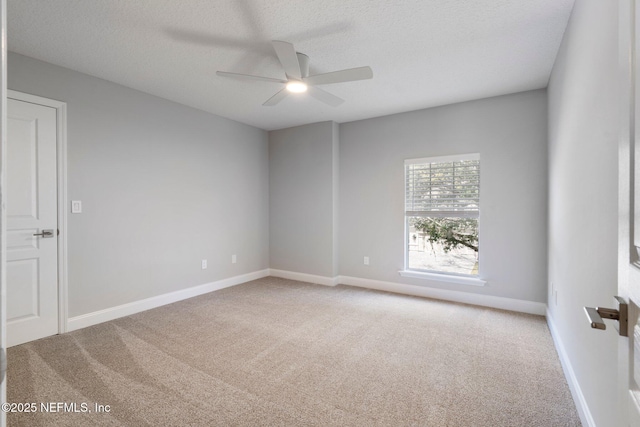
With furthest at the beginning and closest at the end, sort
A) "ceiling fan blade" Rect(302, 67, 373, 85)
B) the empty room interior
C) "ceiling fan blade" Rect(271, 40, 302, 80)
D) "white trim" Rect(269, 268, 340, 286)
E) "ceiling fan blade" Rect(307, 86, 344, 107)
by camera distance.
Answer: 1. "white trim" Rect(269, 268, 340, 286)
2. "ceiling fan blade" Rect(307, 86, 344, 107)
3. "ceiling fan blade" Rect(302, 67, 373, 85)
4. "ceiling fan blade" Rect(271, 40, 302, 80)
5. the empty room interior

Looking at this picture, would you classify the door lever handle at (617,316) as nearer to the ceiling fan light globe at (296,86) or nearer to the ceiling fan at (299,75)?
the ceiling fan at (299,75)

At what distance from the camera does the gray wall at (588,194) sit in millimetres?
1273

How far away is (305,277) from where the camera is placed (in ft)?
15.9

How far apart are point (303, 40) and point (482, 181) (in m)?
2.64

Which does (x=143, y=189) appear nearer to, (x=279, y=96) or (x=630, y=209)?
(x=279, y=96)

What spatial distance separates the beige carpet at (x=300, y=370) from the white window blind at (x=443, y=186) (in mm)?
1268

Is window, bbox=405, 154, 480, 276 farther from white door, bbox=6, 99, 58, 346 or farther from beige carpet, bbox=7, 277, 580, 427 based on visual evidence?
white door, bbox=6, 99, 58, 346

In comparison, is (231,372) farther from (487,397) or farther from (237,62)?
(237,62)

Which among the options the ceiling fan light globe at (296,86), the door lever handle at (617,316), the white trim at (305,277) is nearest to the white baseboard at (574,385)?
the door lever handle at (617,316)

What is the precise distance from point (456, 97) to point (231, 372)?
3.67m

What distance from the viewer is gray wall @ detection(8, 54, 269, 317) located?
116 inches

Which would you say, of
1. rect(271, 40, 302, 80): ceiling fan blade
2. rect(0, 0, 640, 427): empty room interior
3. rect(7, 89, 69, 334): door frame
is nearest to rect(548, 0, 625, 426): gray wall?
rect(0, 0, 640, 427): empty room interior

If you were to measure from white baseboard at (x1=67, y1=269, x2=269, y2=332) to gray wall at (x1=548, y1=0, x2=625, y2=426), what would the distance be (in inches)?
152

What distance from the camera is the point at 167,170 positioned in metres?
3.74
